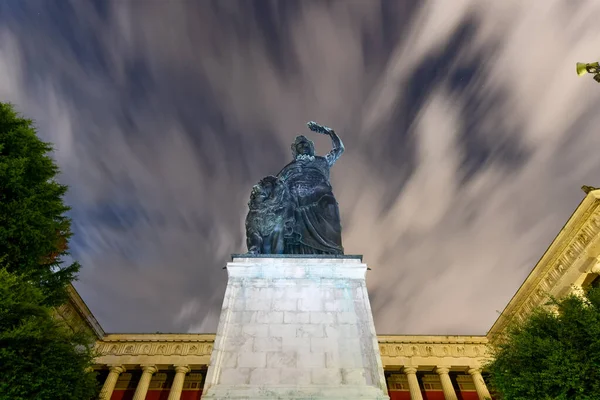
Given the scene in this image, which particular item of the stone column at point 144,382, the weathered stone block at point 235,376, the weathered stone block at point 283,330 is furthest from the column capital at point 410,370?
the weathered stone block at point 235,376

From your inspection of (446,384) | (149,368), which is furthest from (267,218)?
(446,384)

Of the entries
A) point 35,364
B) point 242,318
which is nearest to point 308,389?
point 242,318

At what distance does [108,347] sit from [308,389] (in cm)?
3283

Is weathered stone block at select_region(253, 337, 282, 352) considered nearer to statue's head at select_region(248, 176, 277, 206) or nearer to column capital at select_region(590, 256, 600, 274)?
statue's head at select_region(248, 176, 277, 206)

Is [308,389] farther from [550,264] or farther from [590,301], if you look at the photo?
[550,264]

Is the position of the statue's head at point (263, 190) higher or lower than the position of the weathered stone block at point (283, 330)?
higher

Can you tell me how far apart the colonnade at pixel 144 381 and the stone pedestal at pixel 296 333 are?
2840 centimetres

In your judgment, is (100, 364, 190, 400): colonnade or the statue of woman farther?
(100, 364, 190, 400): colonnade

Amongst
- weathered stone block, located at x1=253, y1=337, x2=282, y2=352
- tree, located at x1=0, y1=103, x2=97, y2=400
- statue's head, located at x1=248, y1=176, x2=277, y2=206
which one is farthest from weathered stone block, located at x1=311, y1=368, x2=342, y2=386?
tree, located at x1=0, y1=103, x2=97, y2=400

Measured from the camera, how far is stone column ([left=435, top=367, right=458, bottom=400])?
28766mm

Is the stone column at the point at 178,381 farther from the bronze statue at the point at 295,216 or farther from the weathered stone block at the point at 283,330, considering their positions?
the weathered stone block at the point at 283,330

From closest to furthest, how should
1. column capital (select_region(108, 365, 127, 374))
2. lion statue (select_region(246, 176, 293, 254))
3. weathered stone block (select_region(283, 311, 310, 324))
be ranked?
weathered stone block (select_region(283, 311, 310, 324))
lion statue (select_region(246, 176, 293, 254))
column capital (select_region(108, 365, 127, 374))

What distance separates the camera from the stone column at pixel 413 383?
28547 mm

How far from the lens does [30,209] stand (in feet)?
32.6
